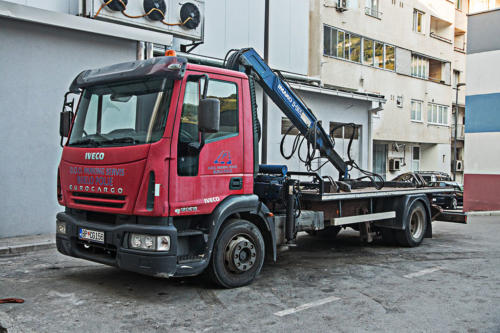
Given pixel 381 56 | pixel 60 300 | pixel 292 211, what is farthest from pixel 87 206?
pixel 381 56

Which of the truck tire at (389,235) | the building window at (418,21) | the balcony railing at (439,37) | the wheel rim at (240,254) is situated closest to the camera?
the wheel rim at (240,254)

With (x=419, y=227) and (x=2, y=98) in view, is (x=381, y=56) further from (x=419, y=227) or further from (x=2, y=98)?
(x=2, y=98)

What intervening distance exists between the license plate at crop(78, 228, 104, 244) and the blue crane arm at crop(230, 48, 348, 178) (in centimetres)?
339

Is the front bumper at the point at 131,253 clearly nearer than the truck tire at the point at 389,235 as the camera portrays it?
Yes

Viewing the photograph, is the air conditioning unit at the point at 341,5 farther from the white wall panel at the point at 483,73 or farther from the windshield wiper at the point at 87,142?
the windshield wiper at the point at 87,142

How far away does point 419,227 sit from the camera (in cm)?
1032

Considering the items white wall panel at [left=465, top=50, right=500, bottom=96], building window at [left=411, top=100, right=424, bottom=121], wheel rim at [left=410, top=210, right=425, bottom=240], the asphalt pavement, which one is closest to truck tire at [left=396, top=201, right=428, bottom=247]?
wheel rim at [left=410, top=210, right=425, bottom=240]

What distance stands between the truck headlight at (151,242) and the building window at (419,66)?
2996 cm

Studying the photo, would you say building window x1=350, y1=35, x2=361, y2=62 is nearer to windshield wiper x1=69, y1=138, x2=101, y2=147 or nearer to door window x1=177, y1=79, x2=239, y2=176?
door window x1=177, y1=79, x2=239, y2=176

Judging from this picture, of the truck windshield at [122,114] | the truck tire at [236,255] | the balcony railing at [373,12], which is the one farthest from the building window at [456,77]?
the truck windshield at [122,114]

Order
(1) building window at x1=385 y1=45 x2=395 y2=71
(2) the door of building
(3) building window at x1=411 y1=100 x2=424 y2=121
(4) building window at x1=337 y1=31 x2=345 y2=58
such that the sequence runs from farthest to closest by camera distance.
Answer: (3) building window at x1=411 y1=100 x2=424 y2=121
(2) the door of building
(1) building window at x1=385 y1=45 x2=395 y2=71
(4) building window at x1=337 y1=31 x2=345 y2=58

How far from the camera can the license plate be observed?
19.3ft

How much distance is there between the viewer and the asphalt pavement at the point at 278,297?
202 inches

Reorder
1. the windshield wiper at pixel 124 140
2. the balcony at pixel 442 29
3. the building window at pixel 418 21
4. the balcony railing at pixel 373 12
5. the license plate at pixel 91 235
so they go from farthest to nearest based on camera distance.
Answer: the balcony at pixel 442 29 → the building window at pixel 418 21 → the balcony railing at pixel 373 12 → the license plate at pixel 91 235 → the windshield wiper at pixel 124 140
